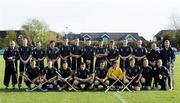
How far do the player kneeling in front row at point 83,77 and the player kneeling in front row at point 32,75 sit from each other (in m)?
1.33

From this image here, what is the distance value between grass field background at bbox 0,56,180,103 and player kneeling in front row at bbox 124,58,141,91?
82 centimetres

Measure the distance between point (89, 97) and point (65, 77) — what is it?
2.55m

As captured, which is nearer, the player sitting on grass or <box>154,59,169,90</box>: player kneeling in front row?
the player sitting on grass

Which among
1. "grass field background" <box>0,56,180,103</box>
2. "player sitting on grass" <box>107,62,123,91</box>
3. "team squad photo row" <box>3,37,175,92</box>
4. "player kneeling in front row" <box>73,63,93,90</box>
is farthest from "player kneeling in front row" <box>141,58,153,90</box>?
"player kneeling in front row" <box>73,63,93,90</box>

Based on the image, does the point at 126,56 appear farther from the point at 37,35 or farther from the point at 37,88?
the point at 37,35

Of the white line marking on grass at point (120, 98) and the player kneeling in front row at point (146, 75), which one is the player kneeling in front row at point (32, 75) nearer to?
the white line marking on grass at point (120, 98)

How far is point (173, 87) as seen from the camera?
57.4ft

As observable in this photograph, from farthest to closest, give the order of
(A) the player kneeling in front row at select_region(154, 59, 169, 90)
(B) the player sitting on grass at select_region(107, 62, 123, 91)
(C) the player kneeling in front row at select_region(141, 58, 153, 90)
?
(C) the player kneeling in front row at select_region(141, 58, 153, 90)
(A) the player kneeling in front row at select_region(154, 59, 169, 90)
(B) the player sitting on grass at select_region(107, 62, 123, 91)

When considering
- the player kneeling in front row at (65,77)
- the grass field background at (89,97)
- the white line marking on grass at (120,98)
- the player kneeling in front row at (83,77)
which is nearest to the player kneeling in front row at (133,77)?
the grass field background at (89,97)

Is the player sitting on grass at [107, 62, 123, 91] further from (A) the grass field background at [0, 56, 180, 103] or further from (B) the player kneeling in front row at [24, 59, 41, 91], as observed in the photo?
(B) the player kneeling in front row at [24, 59, 41, 91]

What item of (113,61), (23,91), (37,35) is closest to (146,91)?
(113,61)

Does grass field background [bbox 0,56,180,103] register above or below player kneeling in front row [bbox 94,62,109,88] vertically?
below

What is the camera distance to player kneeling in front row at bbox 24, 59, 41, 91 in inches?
652

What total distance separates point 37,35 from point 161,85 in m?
89.9
